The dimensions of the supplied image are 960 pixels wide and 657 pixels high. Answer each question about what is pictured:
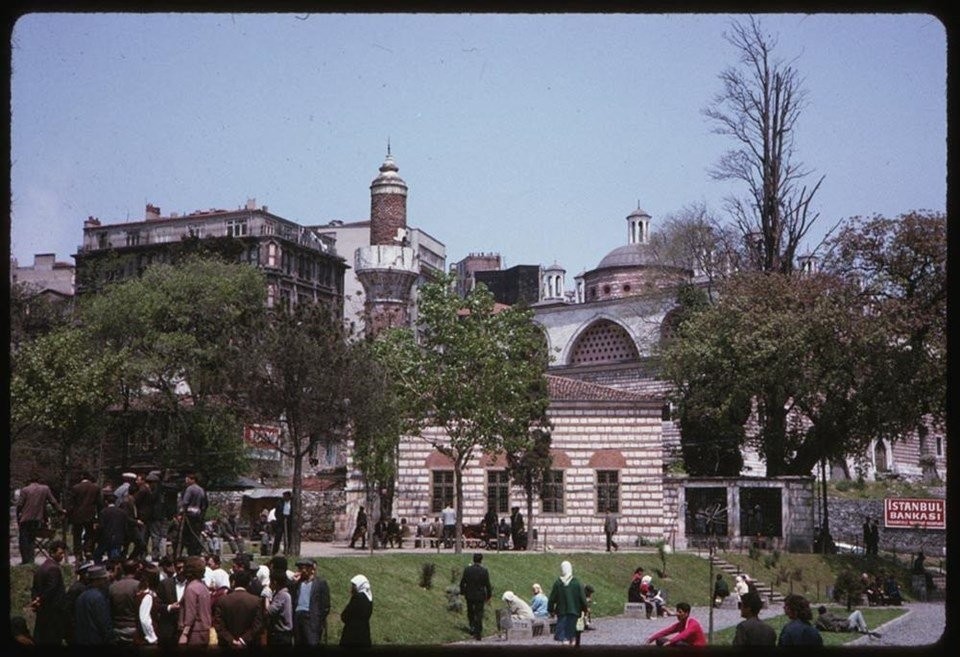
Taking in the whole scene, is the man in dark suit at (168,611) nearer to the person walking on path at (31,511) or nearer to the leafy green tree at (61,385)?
the person walking on path at (31,511)

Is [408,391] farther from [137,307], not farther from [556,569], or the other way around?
[137,307]

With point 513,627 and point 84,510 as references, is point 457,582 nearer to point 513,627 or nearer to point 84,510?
point 513,627

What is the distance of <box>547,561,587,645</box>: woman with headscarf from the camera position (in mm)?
16656

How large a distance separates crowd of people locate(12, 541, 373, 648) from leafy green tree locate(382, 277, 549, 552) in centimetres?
1728

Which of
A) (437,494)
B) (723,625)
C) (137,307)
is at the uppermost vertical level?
(137,307)

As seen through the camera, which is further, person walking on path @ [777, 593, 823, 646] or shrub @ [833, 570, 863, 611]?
shrub @ [833, 570, 863, 611]

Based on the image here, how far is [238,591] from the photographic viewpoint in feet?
40.8

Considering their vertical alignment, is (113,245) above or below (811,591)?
above

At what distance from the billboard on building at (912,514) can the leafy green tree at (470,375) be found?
10.8m

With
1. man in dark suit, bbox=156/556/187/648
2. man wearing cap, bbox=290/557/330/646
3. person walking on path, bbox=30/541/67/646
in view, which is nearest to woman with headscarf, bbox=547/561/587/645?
man wearing cap, bbox=290/557/330/646

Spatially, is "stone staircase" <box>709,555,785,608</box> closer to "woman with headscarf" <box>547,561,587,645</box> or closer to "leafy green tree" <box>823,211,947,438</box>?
"leafy green tree" <box>823,211,947,438</box>

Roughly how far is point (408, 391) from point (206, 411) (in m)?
11.9

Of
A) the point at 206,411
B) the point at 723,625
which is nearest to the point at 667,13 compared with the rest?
the point at 723,625

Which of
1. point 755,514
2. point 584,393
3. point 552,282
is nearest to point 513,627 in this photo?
point 755,514
